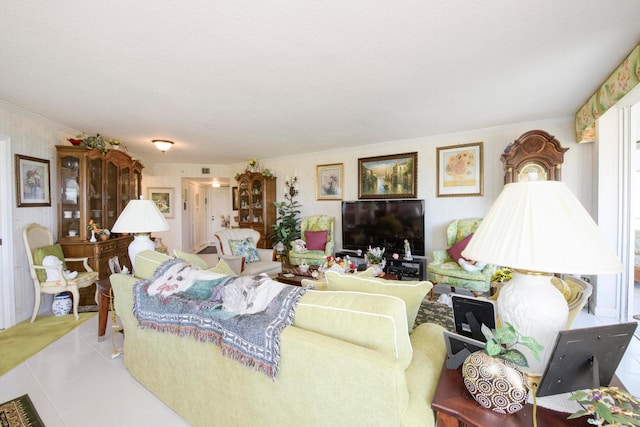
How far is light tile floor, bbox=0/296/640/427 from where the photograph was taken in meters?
1.70

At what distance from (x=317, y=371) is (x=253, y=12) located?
6.04 feet

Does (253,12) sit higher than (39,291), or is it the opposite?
(253,12)

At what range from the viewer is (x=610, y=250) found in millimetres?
821

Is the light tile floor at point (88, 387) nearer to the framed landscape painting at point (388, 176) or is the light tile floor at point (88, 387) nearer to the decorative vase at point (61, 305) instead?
the decorative vase at point (61, 305)

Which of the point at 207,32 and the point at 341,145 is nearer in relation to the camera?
the point at 207,32

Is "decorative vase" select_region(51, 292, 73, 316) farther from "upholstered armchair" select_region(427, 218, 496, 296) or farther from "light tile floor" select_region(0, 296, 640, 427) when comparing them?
"upholstered armchair" select_region(427, 218, 496, 296)

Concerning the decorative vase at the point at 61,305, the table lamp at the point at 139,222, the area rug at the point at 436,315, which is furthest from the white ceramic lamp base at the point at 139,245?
the area rug at the point at 436,315

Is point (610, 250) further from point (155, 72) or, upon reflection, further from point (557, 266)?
point (155, 72)

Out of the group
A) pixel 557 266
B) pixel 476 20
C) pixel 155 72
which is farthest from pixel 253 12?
pixel 557 266

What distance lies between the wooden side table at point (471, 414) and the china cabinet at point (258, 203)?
205 inches

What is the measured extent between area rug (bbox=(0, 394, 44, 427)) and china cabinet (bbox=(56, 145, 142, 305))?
2038 mm

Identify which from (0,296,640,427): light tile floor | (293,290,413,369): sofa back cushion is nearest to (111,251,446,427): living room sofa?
(293,290,413,369): sofa back cushion

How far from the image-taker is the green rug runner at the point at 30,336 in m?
2.32

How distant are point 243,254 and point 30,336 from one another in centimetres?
228
